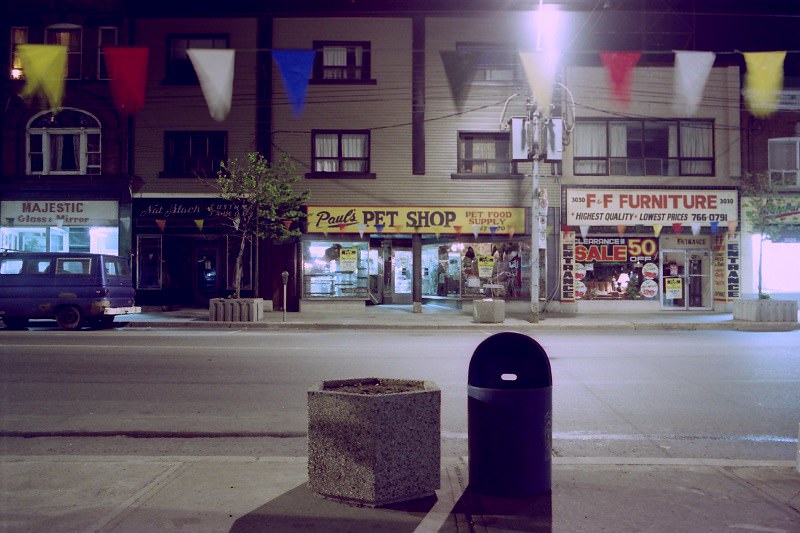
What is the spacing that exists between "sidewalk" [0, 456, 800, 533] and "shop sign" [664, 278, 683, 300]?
61.8 ft

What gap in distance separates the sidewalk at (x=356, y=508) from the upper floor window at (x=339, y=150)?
18.4 metres

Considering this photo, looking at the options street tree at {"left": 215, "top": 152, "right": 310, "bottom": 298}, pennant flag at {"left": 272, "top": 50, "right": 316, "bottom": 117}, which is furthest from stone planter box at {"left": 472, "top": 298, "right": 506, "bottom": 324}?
pennant flag at {"left": 272, "top": 50, "right": 316, "bottom": 117}

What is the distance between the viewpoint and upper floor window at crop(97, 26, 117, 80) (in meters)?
23.0

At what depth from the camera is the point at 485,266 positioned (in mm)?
22859

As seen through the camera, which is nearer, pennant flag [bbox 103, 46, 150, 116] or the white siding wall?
pennant flag [bbox 103, 46, 150, 116]

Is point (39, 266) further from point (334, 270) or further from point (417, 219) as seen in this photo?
point (417, 219)

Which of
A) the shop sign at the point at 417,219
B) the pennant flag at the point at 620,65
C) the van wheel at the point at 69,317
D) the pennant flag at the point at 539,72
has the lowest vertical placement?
the van wheel at the point at 69,317

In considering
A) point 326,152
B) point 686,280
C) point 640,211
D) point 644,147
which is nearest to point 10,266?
point 326,152

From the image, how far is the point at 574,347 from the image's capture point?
1308 centimetres

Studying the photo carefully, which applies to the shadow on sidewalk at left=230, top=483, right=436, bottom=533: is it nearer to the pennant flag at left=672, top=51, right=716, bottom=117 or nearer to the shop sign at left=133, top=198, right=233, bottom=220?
the pennant flag at left=672, top=51, right=716, bottom=117

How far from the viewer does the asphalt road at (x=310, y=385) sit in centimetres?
607

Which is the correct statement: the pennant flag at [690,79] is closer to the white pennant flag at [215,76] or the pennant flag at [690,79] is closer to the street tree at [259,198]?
the street tree at [259,198]

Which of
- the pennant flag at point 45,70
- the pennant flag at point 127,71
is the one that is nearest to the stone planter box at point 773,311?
the pennant flag at point 127,71

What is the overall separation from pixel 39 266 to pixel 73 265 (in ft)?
2.80
